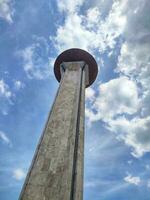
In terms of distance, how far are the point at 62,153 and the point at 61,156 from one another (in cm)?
10

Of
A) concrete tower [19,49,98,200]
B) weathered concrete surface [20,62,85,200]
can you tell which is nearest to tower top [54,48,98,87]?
concrete tower [19,49,98,200]

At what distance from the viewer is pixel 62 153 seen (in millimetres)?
5547

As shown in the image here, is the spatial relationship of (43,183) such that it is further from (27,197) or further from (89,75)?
(89,75)

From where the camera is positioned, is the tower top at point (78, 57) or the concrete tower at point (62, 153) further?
the tower top at point (78, 57)

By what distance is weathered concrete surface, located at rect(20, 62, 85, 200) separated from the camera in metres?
4.74

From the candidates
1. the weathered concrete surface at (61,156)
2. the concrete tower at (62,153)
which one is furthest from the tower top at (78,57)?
the weathered concrete surface at (61,156)

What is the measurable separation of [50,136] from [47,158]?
80 centimetres

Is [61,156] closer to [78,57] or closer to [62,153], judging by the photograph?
[62,153]

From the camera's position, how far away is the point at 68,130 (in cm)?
621

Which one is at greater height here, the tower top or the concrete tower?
the tower top

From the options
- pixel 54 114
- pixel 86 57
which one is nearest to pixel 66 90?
pixel 54 114

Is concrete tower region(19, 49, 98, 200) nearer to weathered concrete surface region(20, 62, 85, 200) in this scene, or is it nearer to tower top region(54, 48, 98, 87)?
weathered concrete surface region(20, 62, 85, 200)

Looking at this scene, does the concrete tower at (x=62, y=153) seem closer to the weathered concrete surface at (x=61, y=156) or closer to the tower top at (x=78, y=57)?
→ the weathered concrete surface at (x=61, y=156)

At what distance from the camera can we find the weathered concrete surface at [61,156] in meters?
4.74
